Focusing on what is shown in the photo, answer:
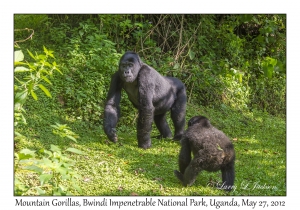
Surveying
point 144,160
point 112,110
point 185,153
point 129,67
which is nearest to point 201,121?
point 185,153

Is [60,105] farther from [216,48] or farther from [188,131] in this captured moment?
[216,48]

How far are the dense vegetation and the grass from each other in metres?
0.02

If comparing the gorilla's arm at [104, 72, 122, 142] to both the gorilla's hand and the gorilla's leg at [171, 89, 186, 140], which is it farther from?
the gorilla's leg at [171, 89, 186, 140]

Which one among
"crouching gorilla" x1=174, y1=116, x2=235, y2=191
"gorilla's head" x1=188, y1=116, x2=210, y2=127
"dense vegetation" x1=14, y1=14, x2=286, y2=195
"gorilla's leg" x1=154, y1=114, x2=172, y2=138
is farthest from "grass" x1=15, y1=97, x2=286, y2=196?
"gorilla's head" x1=188, y1=116, x2=210, y2=127

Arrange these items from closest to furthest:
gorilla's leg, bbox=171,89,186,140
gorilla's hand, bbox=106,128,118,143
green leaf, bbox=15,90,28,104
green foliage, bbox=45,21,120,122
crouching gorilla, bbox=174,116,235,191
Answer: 1. green leaf, bbox=15,90,28,104
2. crouching gorilla, bbox=174,116,235,191
3. gorilla's hand, bbox=106,128,118,143
4. gorilla's leg, bbox=171,89,186,140
5. green foliage, bbox=45,21,120,122

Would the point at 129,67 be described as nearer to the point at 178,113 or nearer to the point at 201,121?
the point at 178,113

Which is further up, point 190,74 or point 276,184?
point 190,74

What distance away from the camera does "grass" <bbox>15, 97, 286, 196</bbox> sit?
15.5 ft

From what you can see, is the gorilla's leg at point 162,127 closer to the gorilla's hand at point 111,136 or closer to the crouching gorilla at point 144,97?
the crouching gorilla at point 144,97

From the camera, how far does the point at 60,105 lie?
7.44 meters

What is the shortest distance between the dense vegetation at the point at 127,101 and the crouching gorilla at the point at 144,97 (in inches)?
12.0

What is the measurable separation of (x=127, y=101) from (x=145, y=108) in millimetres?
1793

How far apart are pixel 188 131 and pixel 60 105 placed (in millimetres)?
3286
